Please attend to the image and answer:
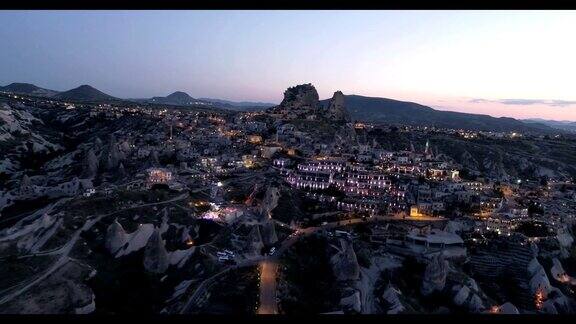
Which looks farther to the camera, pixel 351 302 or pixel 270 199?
pixel 270 199

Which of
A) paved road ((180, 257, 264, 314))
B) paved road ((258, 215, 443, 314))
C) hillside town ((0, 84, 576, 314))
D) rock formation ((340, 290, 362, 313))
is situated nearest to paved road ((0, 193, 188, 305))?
hillside town ((0, 84, 576, 314))

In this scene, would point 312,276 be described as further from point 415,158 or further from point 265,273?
point 415,158

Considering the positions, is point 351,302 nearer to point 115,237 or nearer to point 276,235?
point 276,235

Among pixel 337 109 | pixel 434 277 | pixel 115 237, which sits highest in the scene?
pixel 337 109

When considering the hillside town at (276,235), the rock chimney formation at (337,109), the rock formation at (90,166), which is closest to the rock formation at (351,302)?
the hillside town at (276,235)

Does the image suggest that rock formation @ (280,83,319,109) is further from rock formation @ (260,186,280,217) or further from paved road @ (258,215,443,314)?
paved road @ (258,215,443,314)

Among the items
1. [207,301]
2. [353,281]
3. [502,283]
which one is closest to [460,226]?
[502,283]

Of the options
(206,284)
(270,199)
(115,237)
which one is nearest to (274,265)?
(206,284)

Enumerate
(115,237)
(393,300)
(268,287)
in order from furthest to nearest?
1. (115,237)
2. (393,300)
3. (268,287)

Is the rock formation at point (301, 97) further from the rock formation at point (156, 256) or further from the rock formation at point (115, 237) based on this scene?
the rock formation at point (156, 256)
